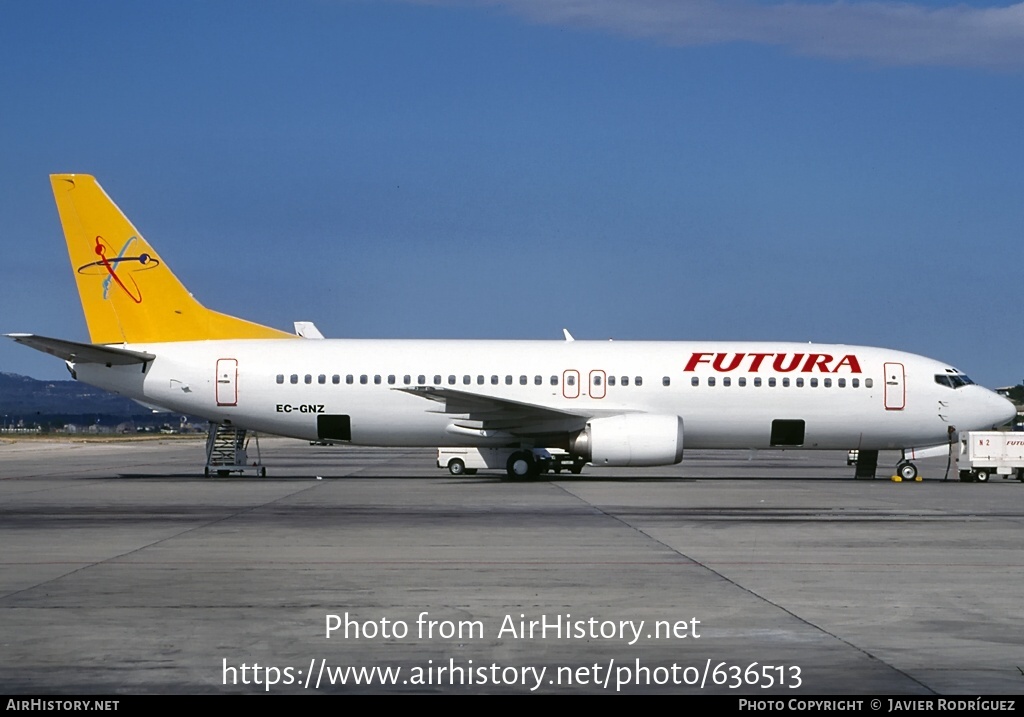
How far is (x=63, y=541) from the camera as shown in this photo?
16500mm

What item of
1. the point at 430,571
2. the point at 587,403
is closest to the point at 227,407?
the point at 587,403

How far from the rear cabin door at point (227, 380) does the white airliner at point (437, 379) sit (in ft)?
0.08

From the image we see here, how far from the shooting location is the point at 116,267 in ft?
111

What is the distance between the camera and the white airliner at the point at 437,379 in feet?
109

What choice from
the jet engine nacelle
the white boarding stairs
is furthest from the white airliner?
the jet engine nacelle

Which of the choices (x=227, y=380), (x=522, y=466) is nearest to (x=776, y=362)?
(x=522, y=466)

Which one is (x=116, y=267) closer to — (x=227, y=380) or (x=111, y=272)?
(x=111, y=272)

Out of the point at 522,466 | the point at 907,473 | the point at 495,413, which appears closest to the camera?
the point at 495,413

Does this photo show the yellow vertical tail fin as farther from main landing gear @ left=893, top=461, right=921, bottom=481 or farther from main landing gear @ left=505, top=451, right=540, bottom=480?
main landing gear @ left=893, top=461, right=921, bottom=481

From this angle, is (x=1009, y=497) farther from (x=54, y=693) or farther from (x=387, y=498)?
(x=54, y=693)

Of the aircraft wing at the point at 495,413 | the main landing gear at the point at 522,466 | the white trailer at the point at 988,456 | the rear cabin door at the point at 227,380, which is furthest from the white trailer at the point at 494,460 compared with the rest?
the white trailer at the point at 988,456

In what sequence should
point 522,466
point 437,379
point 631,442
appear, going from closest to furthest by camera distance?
1. point 631,442
2. point 522,466
3. point 437,379

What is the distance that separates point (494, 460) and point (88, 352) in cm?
1081

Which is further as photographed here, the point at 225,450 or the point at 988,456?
the point at 225,450
